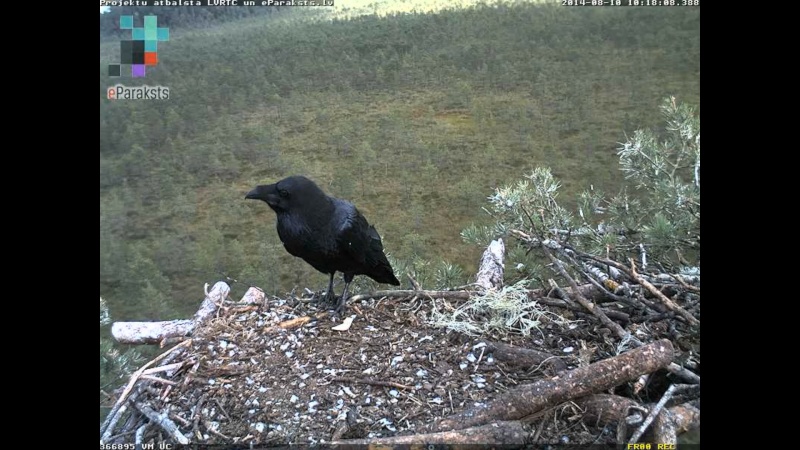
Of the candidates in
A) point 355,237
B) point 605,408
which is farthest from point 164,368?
point 605,408

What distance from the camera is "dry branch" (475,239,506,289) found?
2668mm

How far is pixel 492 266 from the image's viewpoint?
2.70m

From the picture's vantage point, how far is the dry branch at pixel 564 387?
214cm

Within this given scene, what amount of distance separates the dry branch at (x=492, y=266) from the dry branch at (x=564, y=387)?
1.89ft

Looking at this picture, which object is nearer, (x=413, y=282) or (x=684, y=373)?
(x=684, y=373)

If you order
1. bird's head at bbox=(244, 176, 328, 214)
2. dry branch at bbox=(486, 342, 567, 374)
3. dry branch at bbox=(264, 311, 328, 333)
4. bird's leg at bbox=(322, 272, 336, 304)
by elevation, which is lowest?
dry branch at bbox=(486, 342, 567, 374)

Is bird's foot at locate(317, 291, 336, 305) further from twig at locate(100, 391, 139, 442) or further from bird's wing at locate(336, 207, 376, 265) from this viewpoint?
twig at locate(100, 391, 139, 442)

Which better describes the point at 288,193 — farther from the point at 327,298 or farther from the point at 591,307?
the point at 591,307

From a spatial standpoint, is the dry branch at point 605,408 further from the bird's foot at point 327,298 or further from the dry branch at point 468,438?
the bird's foot at point 327,298

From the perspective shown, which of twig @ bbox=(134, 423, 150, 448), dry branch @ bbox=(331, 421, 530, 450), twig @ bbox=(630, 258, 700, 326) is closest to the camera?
dry branch @ bbox=(331, 421, 530, 450)

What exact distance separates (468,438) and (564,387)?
0.40 metres

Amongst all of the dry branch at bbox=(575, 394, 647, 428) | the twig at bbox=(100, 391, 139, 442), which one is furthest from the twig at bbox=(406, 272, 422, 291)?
the twig at bbox=(100, 391, 139, 442)

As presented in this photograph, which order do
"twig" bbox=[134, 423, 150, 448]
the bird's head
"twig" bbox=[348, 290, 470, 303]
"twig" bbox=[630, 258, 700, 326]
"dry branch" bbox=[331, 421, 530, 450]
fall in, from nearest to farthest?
"dry branch" bbox=[331, 421, 530, 450], "twig" bbox=[134, 423, 150, 448], "twig" bbox=[630, 258, 700, 326], the bird's head, "twig" bbox=[348, 290, 470, 303]
